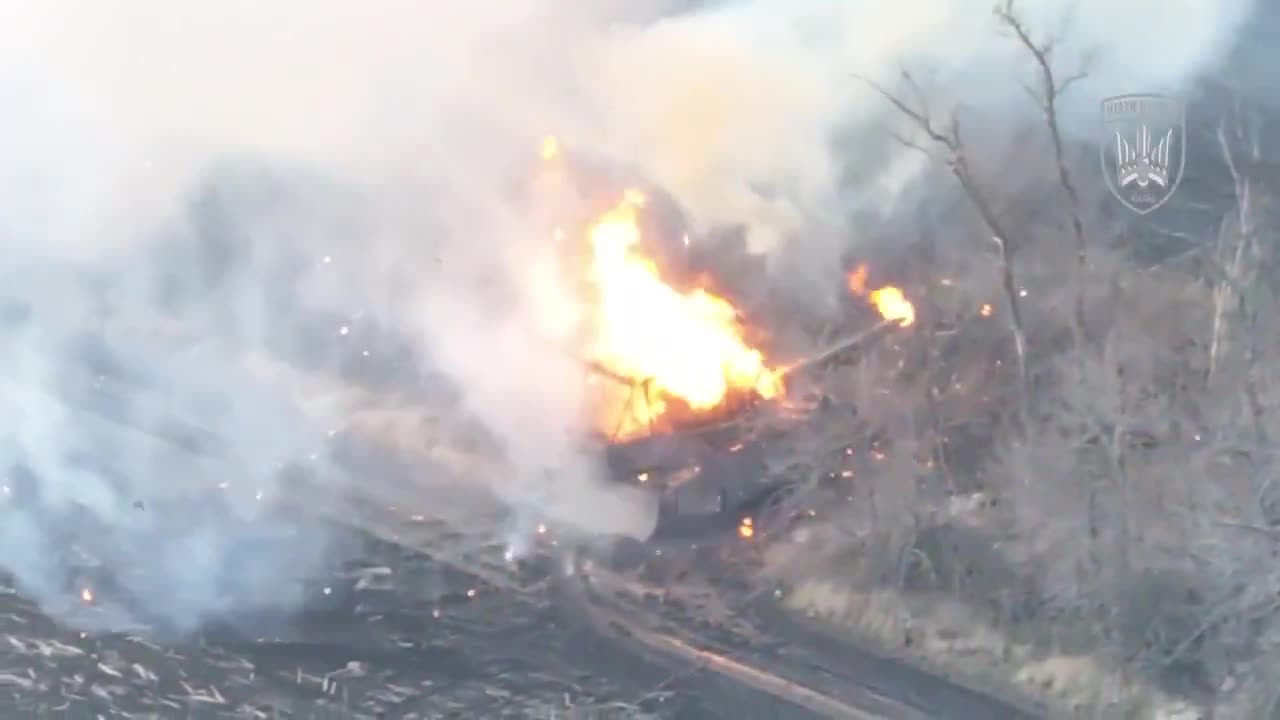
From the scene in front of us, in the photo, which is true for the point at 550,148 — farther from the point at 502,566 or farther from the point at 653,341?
the point at 502,566

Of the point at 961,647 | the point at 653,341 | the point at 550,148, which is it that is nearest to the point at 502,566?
the point at 961,647

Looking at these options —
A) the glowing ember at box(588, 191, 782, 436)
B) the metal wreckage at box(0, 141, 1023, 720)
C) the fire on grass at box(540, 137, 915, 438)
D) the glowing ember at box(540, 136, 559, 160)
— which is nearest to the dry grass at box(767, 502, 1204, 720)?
the metal wreckage at box(0, 141, 1023, 720)

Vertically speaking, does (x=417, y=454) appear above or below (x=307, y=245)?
below

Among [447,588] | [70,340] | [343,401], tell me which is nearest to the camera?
[447,588]

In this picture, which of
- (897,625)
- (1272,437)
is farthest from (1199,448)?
(897,625)

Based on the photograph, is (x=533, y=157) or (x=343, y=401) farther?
(x=533, y=157)

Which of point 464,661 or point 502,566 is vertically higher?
point 502,566

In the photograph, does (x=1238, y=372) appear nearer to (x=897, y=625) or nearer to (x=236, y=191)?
(x=897, y=625)

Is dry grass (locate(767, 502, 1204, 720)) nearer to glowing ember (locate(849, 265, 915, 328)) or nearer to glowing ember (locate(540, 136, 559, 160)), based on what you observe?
glowing ember (locate(849, 265, 915, 328))
